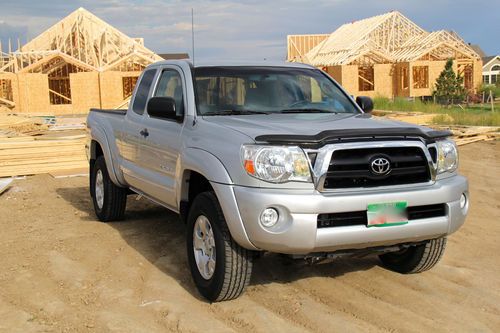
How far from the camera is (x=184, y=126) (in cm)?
A: 512

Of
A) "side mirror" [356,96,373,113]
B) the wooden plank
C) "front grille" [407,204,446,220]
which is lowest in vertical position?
the wooden plank

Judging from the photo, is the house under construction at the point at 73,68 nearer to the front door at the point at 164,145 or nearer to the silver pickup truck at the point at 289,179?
the front door at the point at 164,145

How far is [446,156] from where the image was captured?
4633 mm

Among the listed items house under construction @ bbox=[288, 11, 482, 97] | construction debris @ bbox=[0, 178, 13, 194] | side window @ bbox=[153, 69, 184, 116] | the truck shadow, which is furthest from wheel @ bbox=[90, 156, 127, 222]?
house under construction @ bbox=[288, 11, 482, 97]

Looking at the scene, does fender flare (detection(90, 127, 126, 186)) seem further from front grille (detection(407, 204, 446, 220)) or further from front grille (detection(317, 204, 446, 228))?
front grille (detection(407, 204, 446, 220))

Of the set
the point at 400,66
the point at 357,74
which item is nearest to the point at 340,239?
the point at 357,74

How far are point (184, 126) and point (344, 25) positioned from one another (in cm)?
4779

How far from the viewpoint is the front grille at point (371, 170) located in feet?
13.4

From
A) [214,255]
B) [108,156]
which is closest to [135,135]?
[108,156]

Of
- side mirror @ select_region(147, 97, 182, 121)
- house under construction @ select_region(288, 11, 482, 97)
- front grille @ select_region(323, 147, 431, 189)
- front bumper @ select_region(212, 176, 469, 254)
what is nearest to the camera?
front bumper @ select_region(212, 176, 469, 254)

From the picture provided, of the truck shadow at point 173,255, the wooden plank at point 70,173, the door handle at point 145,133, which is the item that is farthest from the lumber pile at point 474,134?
the door handle at point 145,133

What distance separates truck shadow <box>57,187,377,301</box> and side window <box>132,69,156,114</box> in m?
1.41

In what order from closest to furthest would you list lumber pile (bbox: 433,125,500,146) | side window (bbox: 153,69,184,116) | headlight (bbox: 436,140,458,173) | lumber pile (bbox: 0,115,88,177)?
1. headlight (bbox: 436,140,458,173)
2. side window (bbox: 153,69,184,116)
3. lumber pile (bbox: 0,115,88,177)
4. lumber pile (bbox: 433,125,500,146)

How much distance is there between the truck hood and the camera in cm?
430
